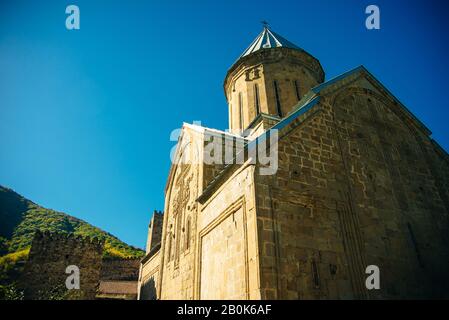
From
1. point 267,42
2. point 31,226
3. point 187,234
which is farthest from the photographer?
point 31,226

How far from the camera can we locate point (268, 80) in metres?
14.3

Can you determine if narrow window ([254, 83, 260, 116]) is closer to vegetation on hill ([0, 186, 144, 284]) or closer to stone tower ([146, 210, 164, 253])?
stone tower ([146, 210, 164, 253])

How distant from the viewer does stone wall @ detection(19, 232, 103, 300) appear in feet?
55.9

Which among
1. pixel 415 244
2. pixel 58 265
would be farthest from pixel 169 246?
pixel 58 265

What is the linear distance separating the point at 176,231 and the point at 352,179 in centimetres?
759

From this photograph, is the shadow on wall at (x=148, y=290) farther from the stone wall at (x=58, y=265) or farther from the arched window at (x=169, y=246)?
the arched window at (x=169, y=246)

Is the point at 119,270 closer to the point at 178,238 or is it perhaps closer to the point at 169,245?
the point at 169,245

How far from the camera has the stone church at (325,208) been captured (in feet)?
18.1

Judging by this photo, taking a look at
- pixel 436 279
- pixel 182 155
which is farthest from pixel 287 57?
pixel 436 279

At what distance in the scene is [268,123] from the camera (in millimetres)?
11461

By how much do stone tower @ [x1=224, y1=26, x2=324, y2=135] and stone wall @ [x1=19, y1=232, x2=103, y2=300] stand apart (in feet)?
45.6

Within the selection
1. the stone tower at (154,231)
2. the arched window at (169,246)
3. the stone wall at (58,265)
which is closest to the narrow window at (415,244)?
the arched window at (169,246)

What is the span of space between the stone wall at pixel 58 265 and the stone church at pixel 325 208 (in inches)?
399

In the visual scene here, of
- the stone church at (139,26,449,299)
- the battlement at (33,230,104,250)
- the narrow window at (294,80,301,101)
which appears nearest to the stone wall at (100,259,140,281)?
the battlement at (33,230,104,250)
